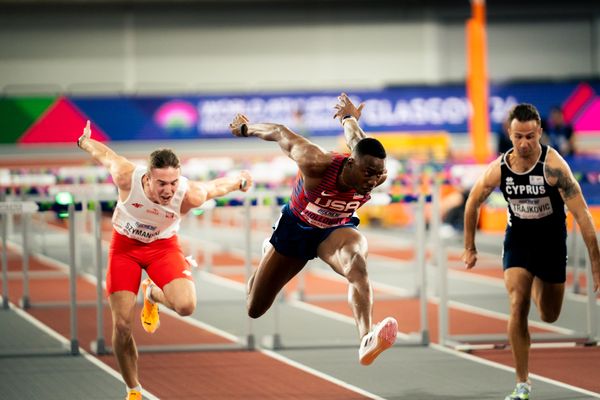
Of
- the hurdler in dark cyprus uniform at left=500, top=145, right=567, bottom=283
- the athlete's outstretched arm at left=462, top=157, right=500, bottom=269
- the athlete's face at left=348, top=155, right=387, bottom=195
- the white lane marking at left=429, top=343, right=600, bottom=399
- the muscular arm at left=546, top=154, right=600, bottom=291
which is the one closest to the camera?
the athlete's face at left=348, top=155, right=387, bottom=195

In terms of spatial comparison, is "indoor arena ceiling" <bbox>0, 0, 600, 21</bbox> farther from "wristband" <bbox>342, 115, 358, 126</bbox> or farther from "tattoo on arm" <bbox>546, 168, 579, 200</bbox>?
"tattoo on arm" <bbox>546, 168, 579, 200</bbox>

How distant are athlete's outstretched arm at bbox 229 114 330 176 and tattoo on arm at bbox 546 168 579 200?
Result: 1.58m

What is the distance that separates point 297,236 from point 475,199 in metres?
1.29

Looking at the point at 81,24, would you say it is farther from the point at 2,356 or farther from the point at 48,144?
the point at 2,356

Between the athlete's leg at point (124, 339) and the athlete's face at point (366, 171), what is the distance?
1.82m

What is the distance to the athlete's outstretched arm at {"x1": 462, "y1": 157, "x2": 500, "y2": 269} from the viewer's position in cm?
843

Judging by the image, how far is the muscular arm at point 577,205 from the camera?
8.09 meters

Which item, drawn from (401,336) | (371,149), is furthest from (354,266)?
(401,336)

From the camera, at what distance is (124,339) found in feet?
26.8

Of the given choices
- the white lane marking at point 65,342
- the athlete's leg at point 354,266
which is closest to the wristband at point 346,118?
the athlete's leg at point 354,266

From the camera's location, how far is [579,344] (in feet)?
36.1

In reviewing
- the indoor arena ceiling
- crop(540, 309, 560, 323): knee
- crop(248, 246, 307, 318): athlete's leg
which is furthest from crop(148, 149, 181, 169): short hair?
the indoor arena ceiling

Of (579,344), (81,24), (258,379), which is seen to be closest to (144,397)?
(258,379)

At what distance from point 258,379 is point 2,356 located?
2508mm
